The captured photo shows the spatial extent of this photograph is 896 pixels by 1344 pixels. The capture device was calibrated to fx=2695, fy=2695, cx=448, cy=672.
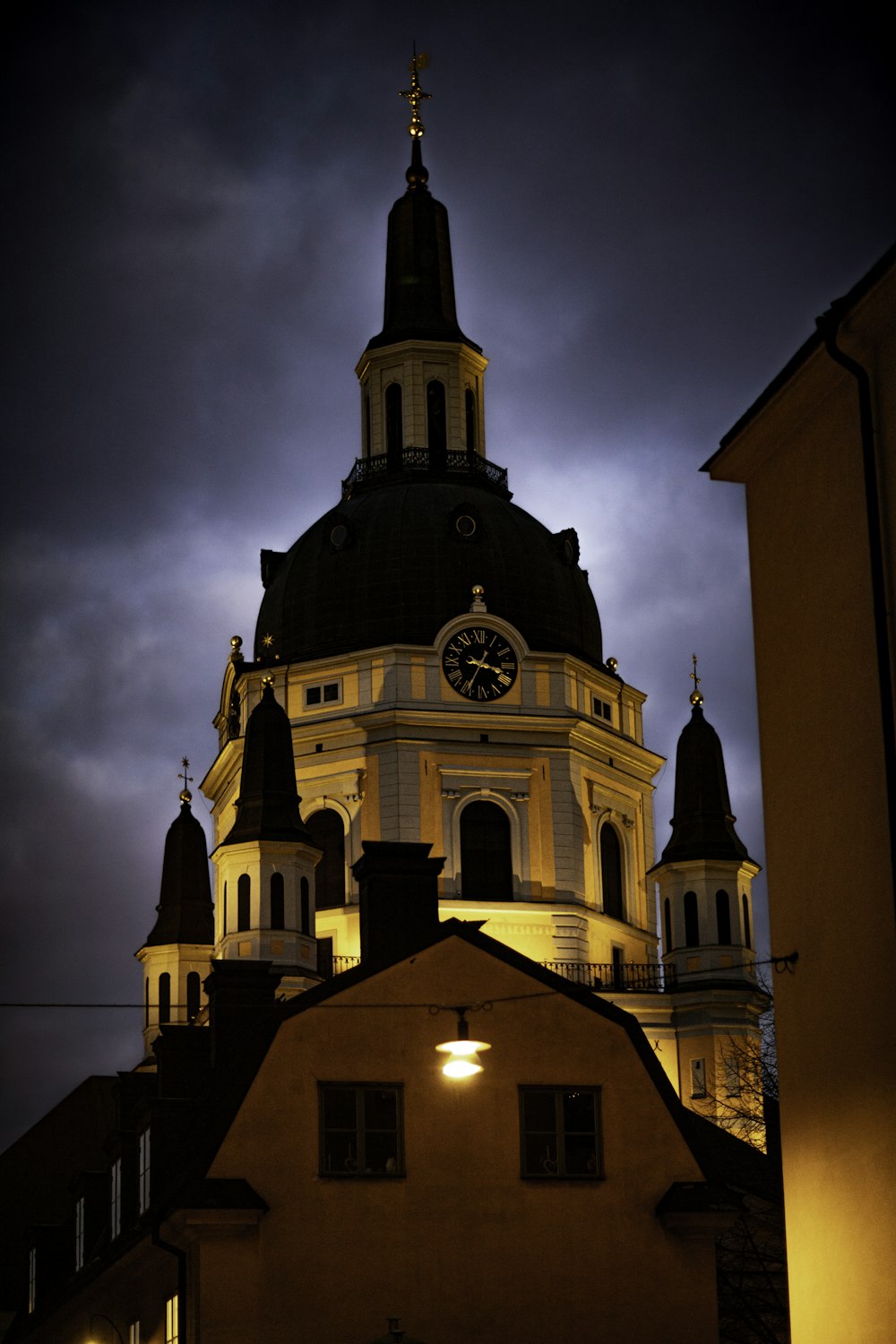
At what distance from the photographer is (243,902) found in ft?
254

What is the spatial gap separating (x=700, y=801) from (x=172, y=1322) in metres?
51.3

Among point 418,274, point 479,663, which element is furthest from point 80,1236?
point 418,274

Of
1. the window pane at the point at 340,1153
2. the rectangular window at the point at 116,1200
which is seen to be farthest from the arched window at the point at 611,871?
the window pane at the point at 340,1153

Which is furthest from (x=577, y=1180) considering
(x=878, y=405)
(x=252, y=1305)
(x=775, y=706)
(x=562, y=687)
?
(x=562, y=687)

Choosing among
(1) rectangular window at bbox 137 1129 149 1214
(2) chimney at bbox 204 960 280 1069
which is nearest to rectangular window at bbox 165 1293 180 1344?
(1) rectangular window at bbox 137 1129 149 1214

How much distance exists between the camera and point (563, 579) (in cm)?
8781

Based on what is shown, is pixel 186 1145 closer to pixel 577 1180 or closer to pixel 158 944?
pixel 577 1180

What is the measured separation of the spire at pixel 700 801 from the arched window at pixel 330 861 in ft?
32.7

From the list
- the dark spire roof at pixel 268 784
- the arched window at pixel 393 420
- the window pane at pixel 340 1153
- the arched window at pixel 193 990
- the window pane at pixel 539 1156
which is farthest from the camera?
the arched window at pixel 393 420

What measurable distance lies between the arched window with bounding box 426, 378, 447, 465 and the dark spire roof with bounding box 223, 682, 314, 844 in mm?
14416

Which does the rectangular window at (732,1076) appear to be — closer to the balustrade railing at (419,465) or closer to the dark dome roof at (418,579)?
the dark dome roof at (418,579)

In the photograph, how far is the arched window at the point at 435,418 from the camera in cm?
9162

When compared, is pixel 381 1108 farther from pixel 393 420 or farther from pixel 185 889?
pixel 393 420

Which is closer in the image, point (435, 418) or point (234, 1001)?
point (234, 1001)
